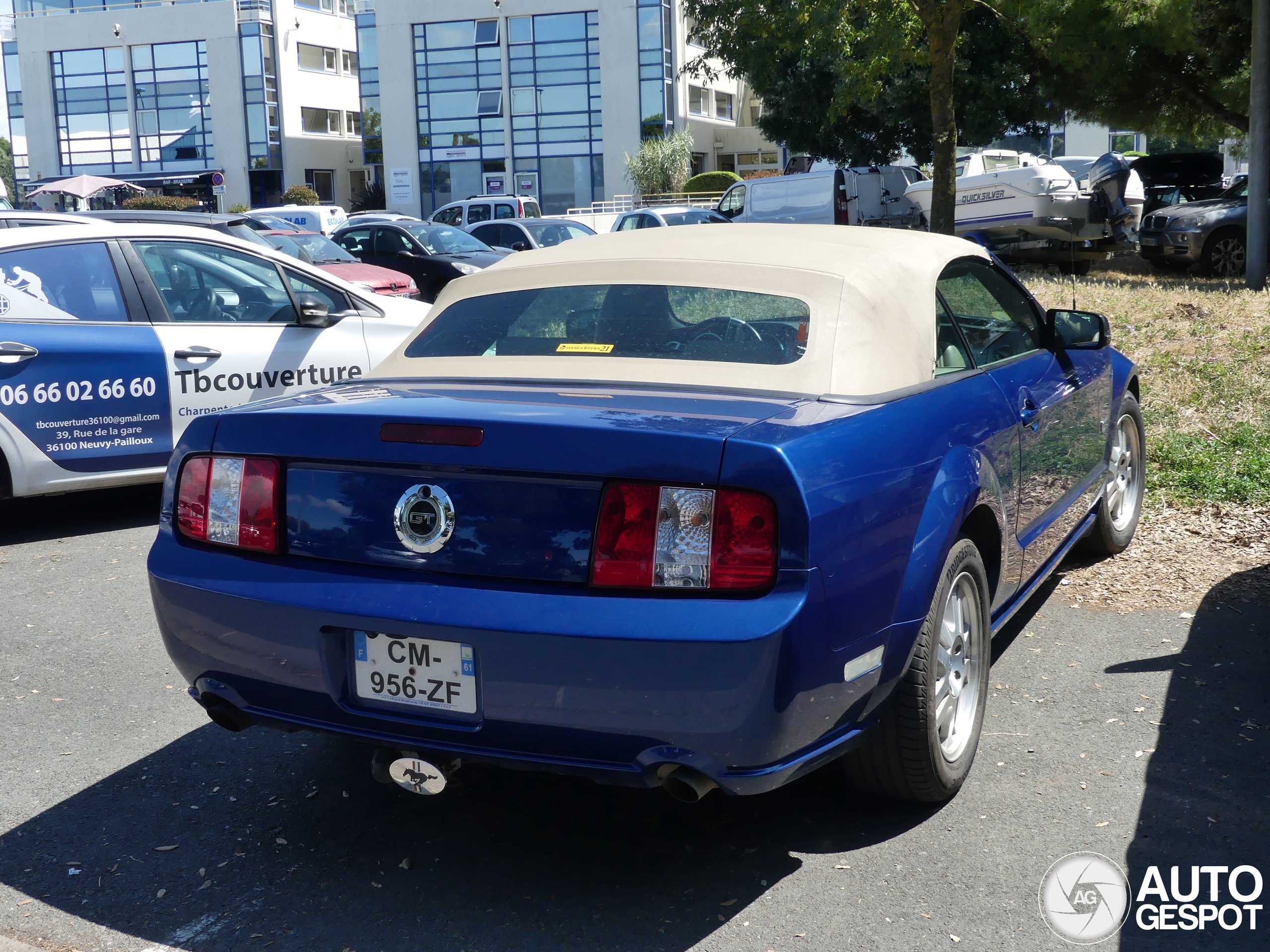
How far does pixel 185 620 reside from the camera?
10.2 feet

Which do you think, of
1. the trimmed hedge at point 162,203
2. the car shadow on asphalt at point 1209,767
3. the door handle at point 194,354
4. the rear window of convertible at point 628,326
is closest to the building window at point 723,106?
the trimmed hedge at point 162,203

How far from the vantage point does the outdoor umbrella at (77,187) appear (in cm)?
4572

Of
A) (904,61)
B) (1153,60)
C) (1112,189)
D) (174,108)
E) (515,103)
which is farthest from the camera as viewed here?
(174,108)

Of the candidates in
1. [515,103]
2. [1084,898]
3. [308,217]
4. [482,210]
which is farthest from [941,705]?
[515,103]

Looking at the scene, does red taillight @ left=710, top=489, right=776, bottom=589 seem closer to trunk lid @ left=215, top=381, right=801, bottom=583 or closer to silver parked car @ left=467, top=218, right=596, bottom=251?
trunk lid @ left=215, top=381, right=801, bottom=583

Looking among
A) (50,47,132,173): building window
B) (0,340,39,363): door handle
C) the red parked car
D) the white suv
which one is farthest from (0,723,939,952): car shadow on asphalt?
(50,47,132,173): building window

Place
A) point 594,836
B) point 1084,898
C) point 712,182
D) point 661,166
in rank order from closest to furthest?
point 1084,898
point 594,836
point 712,182
point 661,166

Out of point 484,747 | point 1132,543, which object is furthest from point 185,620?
point 1132,543

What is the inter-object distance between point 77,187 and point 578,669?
49668 millimetres

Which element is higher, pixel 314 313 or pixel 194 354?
pixel 314 313

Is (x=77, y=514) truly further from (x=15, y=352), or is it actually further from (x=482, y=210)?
(x=482, y=210)

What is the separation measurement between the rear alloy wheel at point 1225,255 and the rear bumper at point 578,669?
1528 centimetres

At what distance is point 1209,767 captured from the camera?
11.6 ft

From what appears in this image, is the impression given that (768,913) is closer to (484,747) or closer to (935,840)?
(935,840)
